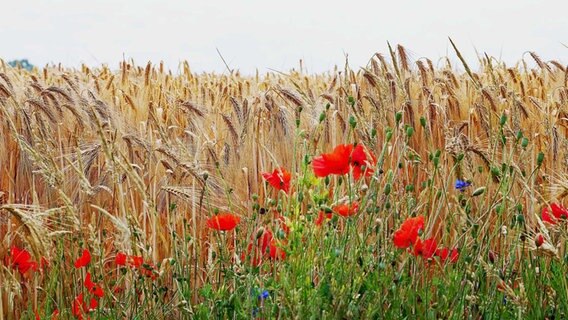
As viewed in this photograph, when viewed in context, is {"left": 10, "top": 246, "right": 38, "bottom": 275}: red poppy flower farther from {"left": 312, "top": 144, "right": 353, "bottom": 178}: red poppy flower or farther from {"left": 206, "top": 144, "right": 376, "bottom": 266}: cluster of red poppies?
{"left": 312, "top": 144, "right": 353, "bottom": 178}: red poppy flower

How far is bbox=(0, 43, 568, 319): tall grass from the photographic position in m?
2.25

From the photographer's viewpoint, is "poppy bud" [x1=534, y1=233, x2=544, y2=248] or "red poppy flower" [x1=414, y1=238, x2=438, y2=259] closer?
"poppy bud" [x1=534, y1=233, x2=544, y2=248]

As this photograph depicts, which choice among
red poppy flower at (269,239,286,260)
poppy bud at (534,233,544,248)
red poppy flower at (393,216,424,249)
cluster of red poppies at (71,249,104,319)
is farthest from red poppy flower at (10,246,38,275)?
poppy bud at (534,233,544,248)

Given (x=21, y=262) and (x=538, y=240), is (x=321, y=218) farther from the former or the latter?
(x=21, y=262)

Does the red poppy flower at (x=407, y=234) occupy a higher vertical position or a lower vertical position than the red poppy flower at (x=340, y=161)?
lower

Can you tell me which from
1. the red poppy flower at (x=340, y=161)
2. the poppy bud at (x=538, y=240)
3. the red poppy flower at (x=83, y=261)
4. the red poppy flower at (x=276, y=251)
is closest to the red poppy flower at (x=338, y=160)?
the red poppy flower at (x=340, y=161)

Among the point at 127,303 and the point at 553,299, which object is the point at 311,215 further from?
the point at 553,299

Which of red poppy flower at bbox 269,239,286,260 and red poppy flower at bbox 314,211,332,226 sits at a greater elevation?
red poppy flower at bbox 314,211,332,226

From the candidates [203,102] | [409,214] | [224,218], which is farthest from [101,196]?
[409,214]

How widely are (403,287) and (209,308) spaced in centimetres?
57

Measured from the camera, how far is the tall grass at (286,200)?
2246 mm

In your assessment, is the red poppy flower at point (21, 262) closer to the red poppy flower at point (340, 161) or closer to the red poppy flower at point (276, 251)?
the red poppy flower at point (276, 251)

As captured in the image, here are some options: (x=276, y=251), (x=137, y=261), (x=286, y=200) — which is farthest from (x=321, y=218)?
(x=286, y=200)

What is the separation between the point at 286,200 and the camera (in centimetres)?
335
